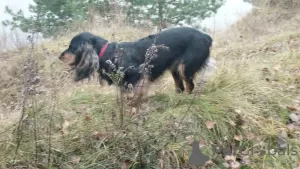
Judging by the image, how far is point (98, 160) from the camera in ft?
11.7

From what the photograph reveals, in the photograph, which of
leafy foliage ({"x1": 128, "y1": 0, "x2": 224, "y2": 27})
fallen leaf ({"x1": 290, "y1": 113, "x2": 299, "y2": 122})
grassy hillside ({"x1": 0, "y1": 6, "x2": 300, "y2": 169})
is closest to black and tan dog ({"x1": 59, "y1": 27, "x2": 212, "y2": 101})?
grassy hillside ({"x1": 0, "y1": 6, "x2": 300, "y2": 169})

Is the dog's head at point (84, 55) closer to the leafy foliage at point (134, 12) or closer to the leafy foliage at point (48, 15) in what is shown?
the leafy foliage at point (134, 12)

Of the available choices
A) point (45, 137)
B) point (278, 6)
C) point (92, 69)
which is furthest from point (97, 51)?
point (278, 6)

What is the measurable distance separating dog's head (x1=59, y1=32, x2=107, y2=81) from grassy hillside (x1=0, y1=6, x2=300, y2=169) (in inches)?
10.2

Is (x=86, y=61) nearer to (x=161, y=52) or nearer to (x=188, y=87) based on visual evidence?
(x=161, y=52)

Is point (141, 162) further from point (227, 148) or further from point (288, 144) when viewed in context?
point (288, 144)

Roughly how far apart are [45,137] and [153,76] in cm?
189

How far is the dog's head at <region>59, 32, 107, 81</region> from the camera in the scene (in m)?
4.88

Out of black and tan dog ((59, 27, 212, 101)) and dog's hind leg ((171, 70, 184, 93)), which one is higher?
black and tan dog ((59, 27, 212, 101))

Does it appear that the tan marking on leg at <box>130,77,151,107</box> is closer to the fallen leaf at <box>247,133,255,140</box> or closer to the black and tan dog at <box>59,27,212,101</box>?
the black and tan dog at <box>59,27,212,101</box>

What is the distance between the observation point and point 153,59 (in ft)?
15.8

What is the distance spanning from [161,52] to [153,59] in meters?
A: 0.20

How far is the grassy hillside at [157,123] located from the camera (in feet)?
11.6

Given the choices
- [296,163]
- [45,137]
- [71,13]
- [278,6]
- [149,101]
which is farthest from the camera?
[71,13]
